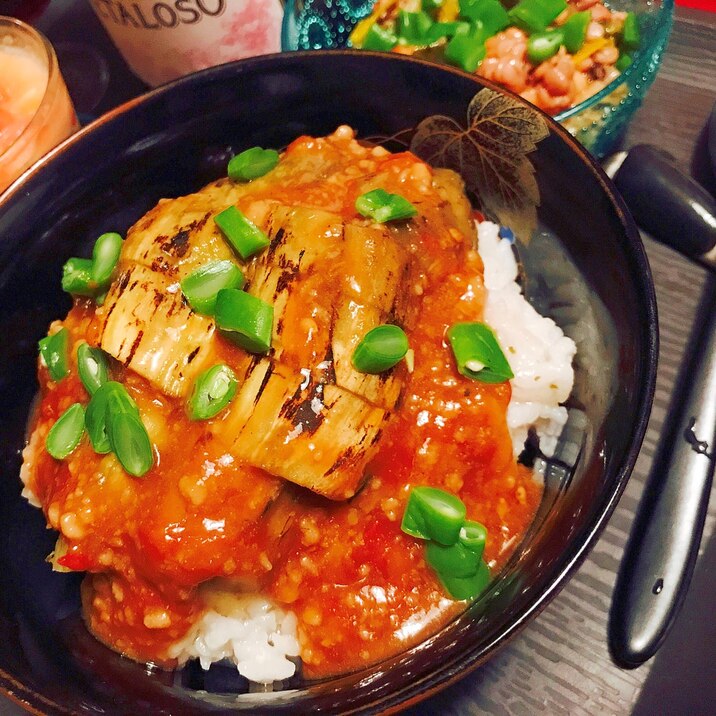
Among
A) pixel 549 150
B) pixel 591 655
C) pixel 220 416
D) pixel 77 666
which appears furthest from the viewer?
pixel 549 150

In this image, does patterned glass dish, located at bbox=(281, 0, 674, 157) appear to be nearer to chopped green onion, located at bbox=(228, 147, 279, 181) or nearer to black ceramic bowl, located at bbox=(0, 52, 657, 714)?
black ceramic bowl, located at bbox=(0, 52, 657, 714)

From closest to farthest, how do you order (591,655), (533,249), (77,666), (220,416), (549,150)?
1. (220,416)
2. (77,666)
3. (591,655)
4. (549,150)
5. (533,249)

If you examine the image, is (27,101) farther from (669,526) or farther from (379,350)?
(669,526)

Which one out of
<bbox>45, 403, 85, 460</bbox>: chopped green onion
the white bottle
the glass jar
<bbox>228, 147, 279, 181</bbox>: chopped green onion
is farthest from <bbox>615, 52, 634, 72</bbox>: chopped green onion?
<bbox>45, 403, 85, 460</bbox>: chopped green onion

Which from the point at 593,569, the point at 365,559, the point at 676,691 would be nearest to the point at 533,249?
the point at 593,569

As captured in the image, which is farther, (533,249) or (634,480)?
(533,249)

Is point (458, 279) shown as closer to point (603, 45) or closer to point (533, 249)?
point (533, 249)

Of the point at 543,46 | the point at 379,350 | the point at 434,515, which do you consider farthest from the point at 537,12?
the point at 434,515
